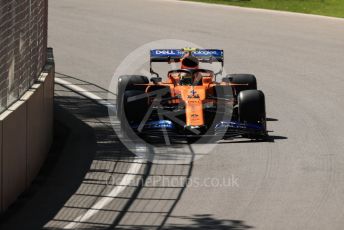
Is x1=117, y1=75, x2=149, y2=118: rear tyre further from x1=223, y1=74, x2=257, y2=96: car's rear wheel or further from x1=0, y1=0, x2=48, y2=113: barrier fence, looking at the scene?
x1=0, y1=0, x2=48, y2=113: barrier fence

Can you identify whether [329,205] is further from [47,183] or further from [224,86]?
[224,86]

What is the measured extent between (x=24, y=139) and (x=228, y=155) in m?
3.51

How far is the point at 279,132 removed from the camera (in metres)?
16.9

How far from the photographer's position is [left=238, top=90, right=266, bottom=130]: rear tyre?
53.5 ft

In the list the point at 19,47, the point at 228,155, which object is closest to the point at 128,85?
the point at 228,155

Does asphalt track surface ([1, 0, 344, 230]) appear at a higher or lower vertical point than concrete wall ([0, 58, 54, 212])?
lower

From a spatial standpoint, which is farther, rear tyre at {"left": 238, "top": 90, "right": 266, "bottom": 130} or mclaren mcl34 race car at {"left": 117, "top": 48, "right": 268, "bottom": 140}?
rear tyre at {"left": 238, "top": 90, "right": 266, "bottom": 130}

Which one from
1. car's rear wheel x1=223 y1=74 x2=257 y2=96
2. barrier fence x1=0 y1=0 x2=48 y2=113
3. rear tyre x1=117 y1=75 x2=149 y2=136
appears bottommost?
rear tyre x1=117 y1=75 x2=149 y2=136

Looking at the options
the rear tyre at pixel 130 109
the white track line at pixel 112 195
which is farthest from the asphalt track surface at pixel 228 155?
the rear tyre at pixel 130 109

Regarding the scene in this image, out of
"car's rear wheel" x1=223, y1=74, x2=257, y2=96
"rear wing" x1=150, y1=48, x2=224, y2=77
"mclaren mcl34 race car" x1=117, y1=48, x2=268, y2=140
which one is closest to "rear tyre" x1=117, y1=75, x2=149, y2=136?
"mclaren mcl34 race car" x1=117, y1=48, x2=268, y2=140

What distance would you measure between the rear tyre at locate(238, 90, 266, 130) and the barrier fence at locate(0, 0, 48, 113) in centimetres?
319

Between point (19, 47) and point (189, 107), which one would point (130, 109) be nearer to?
point (189, 107)

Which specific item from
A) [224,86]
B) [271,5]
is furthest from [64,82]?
[271,5]

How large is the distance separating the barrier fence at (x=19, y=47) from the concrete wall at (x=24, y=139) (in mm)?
154
